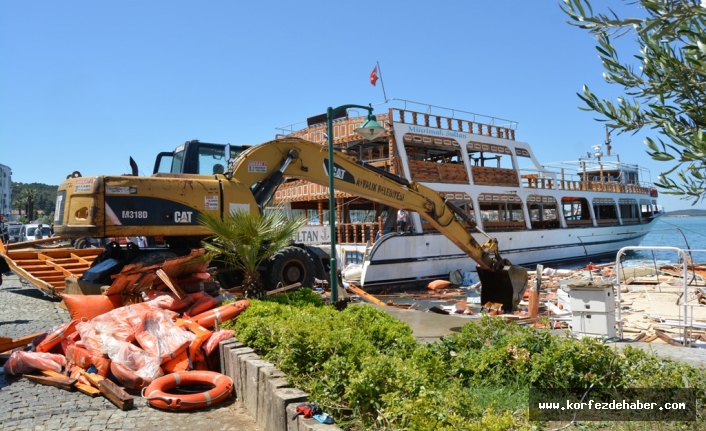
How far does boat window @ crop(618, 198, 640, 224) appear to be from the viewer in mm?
33175

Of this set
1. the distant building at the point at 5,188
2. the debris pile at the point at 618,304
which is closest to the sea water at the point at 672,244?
the debris pile at the point at 618,304

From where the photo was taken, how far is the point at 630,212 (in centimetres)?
3481

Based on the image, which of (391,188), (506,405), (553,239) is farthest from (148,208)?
(553,239)

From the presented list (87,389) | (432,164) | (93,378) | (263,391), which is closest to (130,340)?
(93,378)

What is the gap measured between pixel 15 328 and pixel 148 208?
10.2 ft

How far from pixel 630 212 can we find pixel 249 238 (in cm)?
3384

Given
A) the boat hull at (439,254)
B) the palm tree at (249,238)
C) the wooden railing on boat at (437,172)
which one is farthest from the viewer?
the wooden railing on boat at (437,172)

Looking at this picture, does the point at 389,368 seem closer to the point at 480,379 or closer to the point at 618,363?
the point at 480,379

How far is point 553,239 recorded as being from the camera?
25.3 metres

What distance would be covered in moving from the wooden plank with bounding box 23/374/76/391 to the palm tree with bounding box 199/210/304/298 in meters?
2.52

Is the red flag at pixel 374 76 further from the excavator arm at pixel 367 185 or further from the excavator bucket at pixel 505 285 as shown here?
the excavator bucket at pixel 505 285

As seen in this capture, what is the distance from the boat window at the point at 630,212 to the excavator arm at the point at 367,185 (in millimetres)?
24271

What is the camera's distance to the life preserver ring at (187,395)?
17.1 feet

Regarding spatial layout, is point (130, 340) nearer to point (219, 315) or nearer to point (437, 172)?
point (219, 315)
